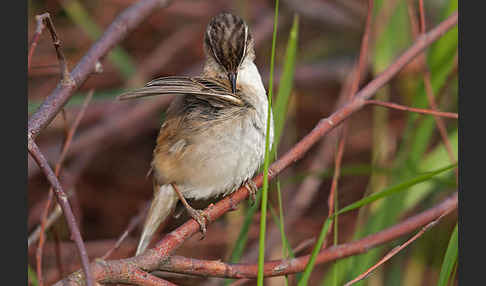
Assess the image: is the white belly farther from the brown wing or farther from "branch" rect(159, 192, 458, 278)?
"branch" rect(159, 192, 458, 278)

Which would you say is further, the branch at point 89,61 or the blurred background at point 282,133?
the blurred background at point 282,133

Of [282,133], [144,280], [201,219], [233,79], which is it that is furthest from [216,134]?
[282,133]

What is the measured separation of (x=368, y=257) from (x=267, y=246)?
1.27m

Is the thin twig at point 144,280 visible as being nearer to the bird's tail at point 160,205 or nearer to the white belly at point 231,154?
the white belly at point 231,154

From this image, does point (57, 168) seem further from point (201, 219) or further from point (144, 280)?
point (144, 280)

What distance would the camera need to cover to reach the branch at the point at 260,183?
1436mm

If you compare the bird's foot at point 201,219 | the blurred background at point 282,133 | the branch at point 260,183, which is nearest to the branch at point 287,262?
the branch at point 260,183

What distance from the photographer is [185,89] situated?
5.38 feet

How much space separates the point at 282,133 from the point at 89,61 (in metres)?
2.19

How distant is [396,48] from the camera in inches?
131

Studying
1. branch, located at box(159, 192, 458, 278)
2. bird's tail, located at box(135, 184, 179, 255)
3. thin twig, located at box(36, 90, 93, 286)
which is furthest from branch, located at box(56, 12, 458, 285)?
bird's tail, located at box(135, 184, 179, 255)

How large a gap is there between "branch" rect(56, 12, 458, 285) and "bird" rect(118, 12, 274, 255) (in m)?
0.13

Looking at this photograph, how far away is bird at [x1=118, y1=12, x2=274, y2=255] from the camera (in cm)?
210

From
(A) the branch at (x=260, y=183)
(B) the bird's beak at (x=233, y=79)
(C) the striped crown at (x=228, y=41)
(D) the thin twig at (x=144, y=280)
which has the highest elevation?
(C) the striped crown at (x=228, y=41)
